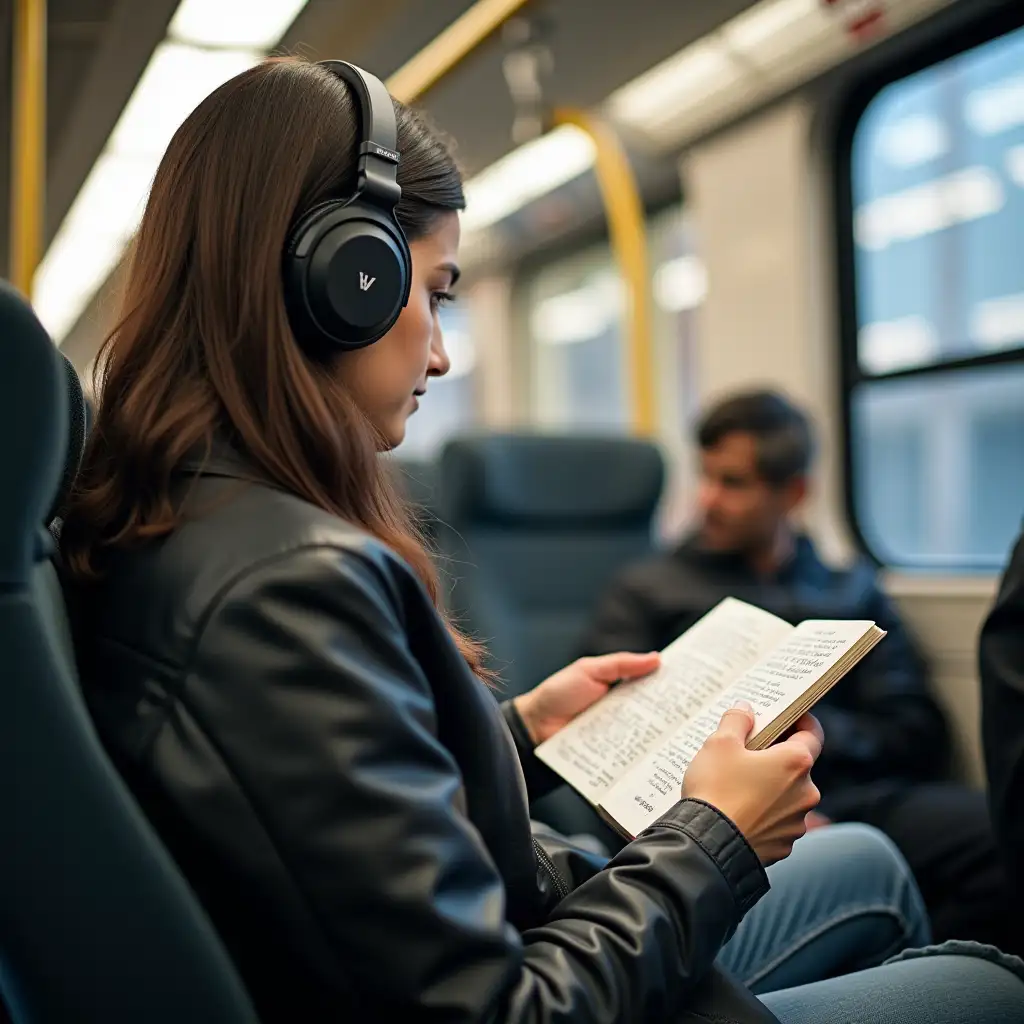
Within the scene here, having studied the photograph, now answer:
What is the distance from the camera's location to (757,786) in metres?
0.91

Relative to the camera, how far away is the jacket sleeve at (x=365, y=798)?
2.31ft

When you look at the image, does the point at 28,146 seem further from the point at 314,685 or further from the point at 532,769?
the point at 314,685

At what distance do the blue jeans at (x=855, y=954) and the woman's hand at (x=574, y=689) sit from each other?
33cm

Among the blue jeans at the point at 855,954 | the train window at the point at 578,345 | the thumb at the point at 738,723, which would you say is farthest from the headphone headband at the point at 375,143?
the train window at the point at 578,345

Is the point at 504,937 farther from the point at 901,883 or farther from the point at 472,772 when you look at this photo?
the point at 901,883

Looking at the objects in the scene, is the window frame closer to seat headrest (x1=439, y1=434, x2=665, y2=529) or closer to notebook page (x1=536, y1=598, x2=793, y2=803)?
seat headrest (x1=439, y1=434, x2=665, y2=529)

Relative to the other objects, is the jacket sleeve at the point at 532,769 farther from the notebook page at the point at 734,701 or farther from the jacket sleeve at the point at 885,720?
the jacket sleeve at the point at 885,720

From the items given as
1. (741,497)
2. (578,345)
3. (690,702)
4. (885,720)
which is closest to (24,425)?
(690,702)

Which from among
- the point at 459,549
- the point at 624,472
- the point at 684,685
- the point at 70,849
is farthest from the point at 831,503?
the point at 70,849

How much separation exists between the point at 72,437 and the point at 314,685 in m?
0.32

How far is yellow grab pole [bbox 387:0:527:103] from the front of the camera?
2.84 m

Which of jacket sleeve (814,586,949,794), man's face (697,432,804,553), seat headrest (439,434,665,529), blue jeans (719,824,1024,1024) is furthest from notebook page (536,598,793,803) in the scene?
seat headrest (439,434,665,529)

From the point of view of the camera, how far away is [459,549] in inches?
114

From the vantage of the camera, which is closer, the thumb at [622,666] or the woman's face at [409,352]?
the woman's face at [409,352]
